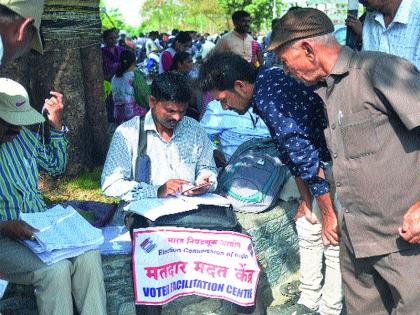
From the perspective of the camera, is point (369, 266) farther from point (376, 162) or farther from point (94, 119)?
point (94, 119)

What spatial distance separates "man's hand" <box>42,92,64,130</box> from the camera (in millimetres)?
3283

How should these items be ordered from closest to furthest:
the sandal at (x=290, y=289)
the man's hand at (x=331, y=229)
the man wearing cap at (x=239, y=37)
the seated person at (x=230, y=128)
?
the man's hand at (x=331, y=229) < the sandal at (x=290, y=289) < the seated person at (x=230, y=128) < the man wearing cap at (x=239, y=37)

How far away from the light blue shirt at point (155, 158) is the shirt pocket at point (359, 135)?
1382mm

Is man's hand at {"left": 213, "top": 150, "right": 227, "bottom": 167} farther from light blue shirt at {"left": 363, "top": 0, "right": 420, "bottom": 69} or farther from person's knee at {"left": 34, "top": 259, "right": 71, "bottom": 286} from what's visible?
person's knee at {"left": 34, "top": 259, "right": 71, "bottom": 286}

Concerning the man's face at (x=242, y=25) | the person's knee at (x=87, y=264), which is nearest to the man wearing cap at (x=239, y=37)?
the man's face at (x=242, y=25)

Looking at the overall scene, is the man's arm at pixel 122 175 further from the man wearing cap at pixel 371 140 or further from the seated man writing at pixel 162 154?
the man wearing cap at pixel 371 140

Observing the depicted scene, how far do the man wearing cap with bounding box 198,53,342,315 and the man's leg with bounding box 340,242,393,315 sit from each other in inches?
10.3

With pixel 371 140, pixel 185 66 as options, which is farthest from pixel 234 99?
pixel 185 66

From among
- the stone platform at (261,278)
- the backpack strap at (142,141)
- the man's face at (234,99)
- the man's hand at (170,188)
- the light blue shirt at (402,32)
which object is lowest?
the stone platform at (261,278)

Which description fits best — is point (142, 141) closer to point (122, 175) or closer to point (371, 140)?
point (122, 175)

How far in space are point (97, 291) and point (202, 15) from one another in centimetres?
4667

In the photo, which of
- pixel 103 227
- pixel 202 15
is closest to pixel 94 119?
pixel 103 227

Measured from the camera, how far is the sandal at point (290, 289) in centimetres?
386

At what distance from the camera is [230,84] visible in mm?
3332
